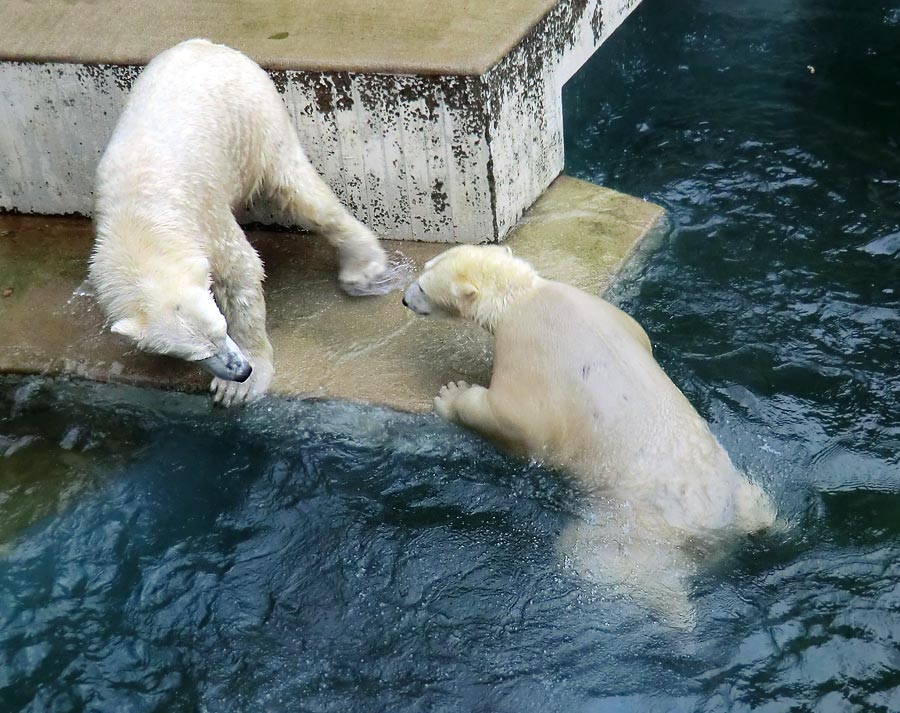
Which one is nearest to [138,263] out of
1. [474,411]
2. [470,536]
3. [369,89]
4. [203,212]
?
[203,212]

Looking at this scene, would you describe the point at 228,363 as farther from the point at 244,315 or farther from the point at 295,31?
the point at 295,31

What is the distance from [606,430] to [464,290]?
36.1 inches

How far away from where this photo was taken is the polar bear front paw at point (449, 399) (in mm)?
4164

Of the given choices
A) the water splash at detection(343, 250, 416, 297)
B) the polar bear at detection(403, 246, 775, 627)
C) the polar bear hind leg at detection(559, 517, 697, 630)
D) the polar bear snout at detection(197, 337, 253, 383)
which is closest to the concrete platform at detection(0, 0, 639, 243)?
the water splash at detection(343, 250, 416, 297)

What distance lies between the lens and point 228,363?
3916mm

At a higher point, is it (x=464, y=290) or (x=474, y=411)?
(x=464, y=290)

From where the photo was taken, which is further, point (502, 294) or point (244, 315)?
point (244, 315)

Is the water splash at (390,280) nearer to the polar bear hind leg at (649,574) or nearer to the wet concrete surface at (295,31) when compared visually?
the wet concrete surface at (295,31)

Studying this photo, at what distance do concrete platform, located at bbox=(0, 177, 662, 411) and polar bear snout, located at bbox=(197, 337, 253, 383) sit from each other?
55cm

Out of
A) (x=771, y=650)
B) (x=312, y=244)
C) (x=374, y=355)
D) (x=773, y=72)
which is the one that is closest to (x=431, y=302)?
(x=374, y=355)

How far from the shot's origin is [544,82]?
5.19 metres

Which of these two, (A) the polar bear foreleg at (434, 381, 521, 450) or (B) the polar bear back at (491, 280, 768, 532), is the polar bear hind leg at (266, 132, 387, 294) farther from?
(B) the polar bear back at (491, 280, 768, 532)

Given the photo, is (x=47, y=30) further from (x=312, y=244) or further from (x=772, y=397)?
(x=772, y=397)

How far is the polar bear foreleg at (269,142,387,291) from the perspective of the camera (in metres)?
4.74
